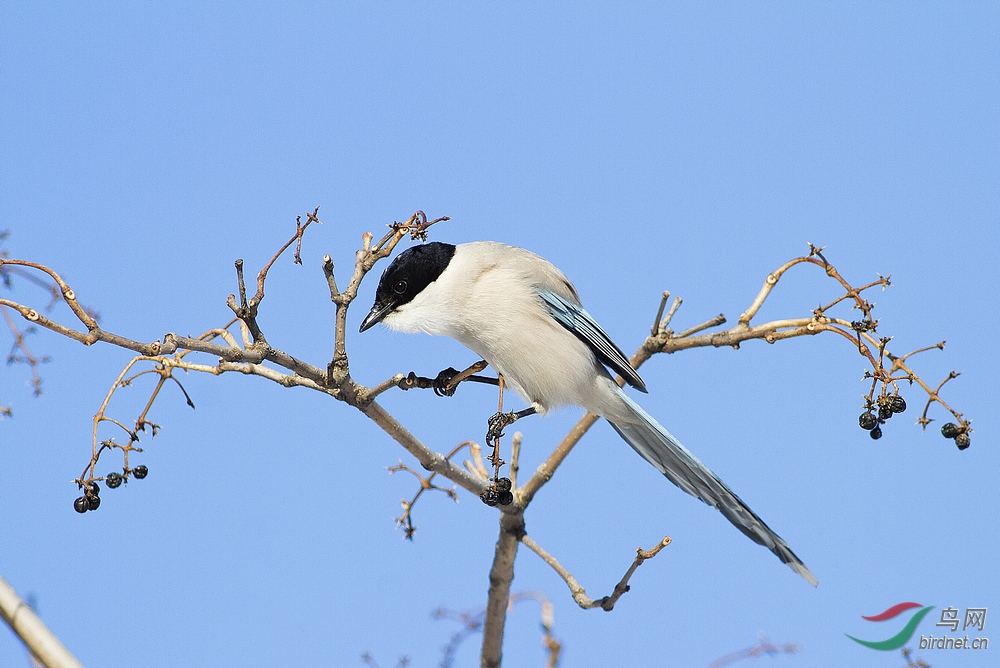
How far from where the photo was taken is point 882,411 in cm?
231

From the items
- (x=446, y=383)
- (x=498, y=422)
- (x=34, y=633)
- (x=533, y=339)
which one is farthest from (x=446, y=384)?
(x=34, y=633)

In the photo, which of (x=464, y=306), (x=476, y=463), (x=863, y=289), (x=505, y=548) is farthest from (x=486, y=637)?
(x=863, y=289)

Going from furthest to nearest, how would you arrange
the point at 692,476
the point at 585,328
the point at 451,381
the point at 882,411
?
the point at 585,328 → the point at 692,476 → the point at 451,381 → the point at 882,411

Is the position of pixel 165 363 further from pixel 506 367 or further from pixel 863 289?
pixel 863 289

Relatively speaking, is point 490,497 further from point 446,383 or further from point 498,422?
point 446,383

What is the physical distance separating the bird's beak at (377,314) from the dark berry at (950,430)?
186 cm

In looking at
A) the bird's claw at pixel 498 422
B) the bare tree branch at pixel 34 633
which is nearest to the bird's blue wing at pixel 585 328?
the bird's claw at pixel 498 422

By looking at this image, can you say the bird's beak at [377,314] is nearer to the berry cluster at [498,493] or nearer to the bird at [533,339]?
the bird at [533,339]

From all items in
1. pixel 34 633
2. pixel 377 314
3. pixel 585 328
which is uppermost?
pixel 585 328

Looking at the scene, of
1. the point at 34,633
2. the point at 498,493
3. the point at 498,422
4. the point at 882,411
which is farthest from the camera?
the point at 498,422

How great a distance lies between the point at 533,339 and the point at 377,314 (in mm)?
596

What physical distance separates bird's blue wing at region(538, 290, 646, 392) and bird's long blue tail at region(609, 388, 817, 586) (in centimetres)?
14

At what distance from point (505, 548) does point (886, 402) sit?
61.1 inches

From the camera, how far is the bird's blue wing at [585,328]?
3314 mm
